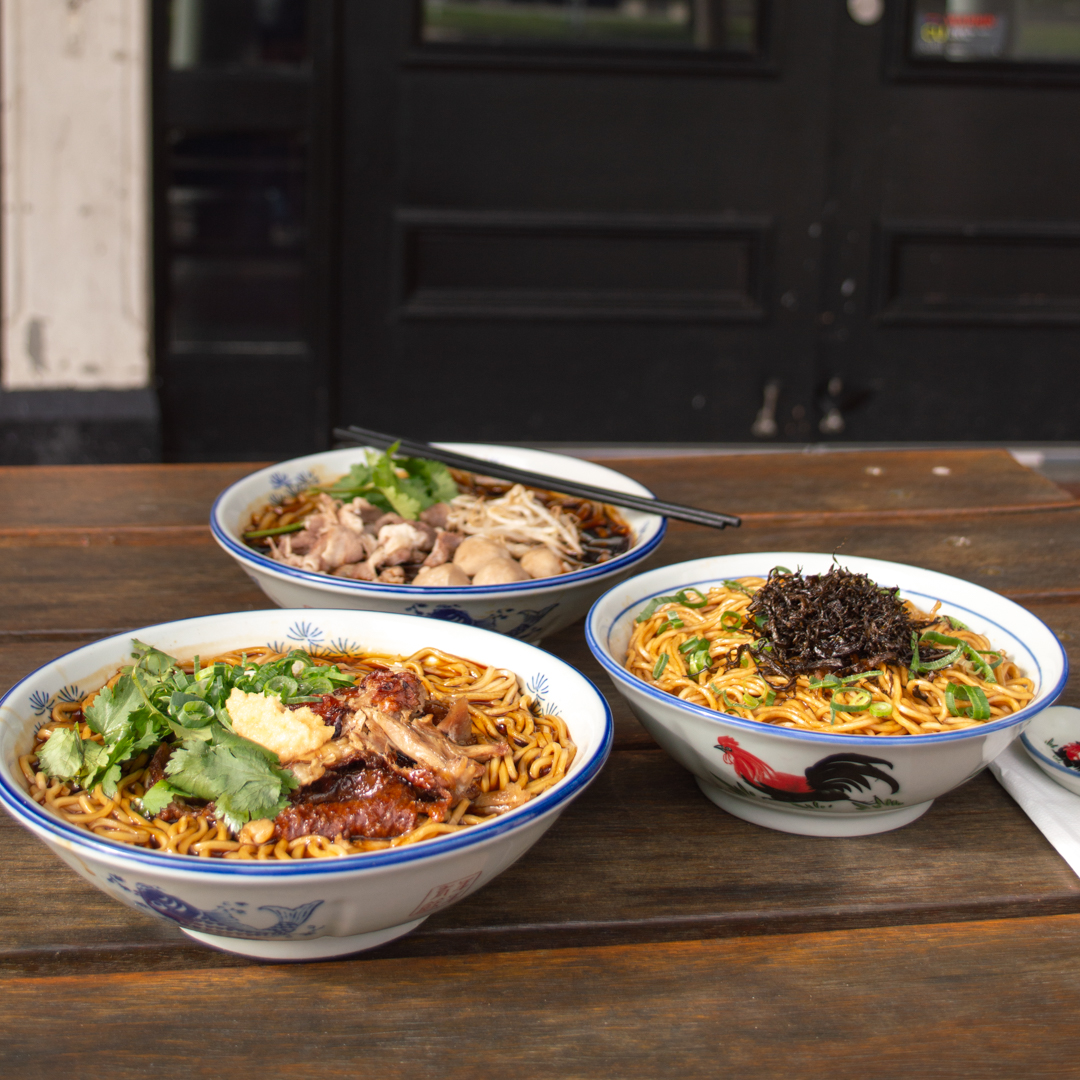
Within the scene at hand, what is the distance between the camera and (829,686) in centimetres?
111

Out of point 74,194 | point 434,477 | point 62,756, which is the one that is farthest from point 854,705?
point 74,194

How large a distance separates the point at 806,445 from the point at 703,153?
1164 millimetres

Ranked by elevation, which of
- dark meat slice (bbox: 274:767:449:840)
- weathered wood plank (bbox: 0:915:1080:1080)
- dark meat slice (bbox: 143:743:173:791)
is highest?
dark meat slice (bbox: 143:743:173:791)

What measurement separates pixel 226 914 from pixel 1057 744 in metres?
0.87

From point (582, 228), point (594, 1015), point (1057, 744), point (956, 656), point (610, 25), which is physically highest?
point (610, 25)

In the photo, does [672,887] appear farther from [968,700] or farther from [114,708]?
[114,708]

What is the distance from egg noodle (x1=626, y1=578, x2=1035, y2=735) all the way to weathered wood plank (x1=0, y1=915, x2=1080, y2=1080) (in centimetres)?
20

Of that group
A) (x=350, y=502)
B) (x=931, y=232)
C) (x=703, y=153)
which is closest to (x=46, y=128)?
(x=703, y=153)

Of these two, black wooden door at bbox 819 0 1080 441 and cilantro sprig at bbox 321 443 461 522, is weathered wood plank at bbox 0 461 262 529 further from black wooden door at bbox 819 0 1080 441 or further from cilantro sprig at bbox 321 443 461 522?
black wooden door at bbox 819 0 1080 441

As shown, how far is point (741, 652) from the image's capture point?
118cm

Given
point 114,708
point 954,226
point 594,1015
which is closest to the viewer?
point 594,1015

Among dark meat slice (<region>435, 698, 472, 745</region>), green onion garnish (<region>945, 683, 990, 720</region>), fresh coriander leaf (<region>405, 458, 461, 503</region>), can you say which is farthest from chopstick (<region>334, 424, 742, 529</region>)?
dark meat slice (<region>435, 698, 472, 745</region>)

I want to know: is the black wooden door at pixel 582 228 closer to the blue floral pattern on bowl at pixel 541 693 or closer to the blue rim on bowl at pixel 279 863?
the blue floral pattern on bowl at pixel 541 693

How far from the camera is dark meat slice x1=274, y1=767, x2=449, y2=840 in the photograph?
0.92 meters
